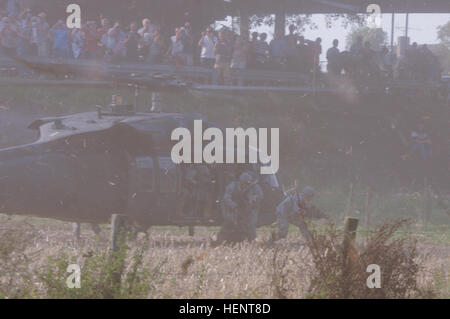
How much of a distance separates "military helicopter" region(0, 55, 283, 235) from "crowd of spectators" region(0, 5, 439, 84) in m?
7.01

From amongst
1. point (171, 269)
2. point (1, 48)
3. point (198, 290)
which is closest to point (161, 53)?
point (1, 48)

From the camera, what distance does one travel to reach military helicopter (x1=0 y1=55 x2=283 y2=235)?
13719mm

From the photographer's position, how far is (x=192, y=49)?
24266 mm

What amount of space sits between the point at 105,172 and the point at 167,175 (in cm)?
110

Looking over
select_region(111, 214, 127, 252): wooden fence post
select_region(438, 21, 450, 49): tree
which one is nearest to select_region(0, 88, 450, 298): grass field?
select_region(111, 214, 127, 252): wooden fence post

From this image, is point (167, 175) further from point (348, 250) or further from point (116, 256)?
point (348, 250)

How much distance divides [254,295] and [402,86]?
2361cm

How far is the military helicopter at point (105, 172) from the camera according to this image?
45.0ft

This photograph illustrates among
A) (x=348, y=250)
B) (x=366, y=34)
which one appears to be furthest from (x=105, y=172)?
(x=366, y=34)

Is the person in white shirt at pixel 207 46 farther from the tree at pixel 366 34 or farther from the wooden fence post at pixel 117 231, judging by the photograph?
the wooden fence post at pixel 117 231

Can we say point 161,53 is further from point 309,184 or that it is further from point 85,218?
point 85,218

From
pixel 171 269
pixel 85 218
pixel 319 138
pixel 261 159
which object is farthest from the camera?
pixel 319 138

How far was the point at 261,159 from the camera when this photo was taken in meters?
15.6

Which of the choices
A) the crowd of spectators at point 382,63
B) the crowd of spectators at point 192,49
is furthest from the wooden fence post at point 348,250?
the crowd of spectators at point 382,63
